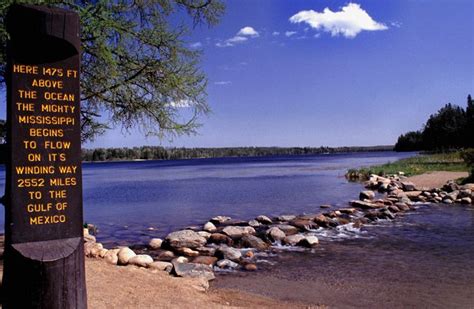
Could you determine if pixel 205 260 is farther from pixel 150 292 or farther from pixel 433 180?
pixel 433 180

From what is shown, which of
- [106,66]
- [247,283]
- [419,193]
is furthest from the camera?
[419,193]

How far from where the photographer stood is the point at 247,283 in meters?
9.72

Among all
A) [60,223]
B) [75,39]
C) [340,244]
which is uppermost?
[75,39]

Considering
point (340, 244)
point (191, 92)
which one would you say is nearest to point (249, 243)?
point (340, 244)

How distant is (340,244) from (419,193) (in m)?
14.6

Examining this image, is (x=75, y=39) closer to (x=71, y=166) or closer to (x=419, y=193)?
(x=71, y=166)

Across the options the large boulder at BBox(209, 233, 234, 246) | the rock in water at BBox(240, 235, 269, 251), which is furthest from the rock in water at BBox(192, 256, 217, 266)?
the large boulder at BBox(209, 233, 234, 246)

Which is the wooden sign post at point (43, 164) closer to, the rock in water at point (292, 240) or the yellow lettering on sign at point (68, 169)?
the yellow lettering on sign at point (68, 169)

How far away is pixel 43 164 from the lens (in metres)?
4.72

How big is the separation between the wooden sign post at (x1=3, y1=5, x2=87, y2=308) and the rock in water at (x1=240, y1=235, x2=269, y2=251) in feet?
29.6

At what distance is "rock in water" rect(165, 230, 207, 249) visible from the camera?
1362cm

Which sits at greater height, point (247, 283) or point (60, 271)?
point (60, 271)

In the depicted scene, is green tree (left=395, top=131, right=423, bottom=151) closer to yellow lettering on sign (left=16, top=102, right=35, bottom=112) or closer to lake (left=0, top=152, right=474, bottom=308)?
lake (left=0, top=152, right=474, bottom=308)

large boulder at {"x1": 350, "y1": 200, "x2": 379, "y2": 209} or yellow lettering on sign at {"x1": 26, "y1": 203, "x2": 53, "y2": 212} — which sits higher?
yellow lettering on sign at {"x1": 26, "y1": 203, "x2": 53, "y2": 212}
